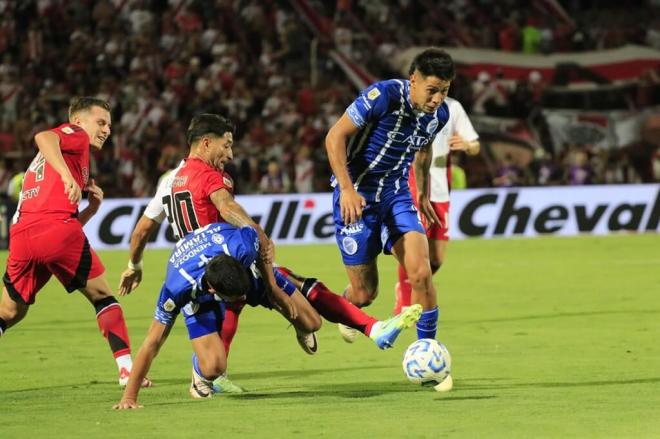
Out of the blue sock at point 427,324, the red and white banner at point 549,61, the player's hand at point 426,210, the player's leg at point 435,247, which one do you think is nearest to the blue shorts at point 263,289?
the blue sock at point 427,324

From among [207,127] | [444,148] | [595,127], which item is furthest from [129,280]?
[595,127]

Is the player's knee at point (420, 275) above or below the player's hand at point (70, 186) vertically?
below

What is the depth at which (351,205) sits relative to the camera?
8445 mm

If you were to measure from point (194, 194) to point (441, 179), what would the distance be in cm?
431

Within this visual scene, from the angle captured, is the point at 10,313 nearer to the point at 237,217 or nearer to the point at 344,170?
the point at 237,217

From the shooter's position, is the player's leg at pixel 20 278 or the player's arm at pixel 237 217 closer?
the player's arm at pixel 237 217

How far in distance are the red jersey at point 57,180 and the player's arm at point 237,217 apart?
117cm

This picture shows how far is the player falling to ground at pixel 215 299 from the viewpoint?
300 inches

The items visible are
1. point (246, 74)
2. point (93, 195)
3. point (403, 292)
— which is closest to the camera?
point (93, 195)

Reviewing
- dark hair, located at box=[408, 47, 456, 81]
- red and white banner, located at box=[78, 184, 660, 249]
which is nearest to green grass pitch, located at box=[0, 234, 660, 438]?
dark hair, located at box=[408, 47, 456, 81]

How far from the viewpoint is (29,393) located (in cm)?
855

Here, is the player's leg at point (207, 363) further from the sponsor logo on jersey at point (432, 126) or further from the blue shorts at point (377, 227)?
the sponsor logo on jersey at point (432, 126)

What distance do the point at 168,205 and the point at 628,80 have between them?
21.4 m

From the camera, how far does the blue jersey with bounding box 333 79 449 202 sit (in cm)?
876
